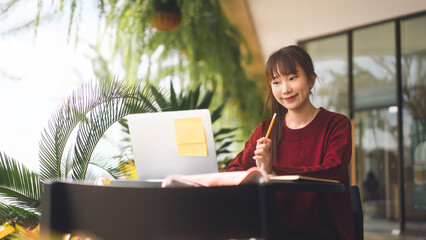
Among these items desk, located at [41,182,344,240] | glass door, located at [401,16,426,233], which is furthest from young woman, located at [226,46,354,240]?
glass door, located at [401,16,426,233]

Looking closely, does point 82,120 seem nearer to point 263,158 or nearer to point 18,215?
point 18,215

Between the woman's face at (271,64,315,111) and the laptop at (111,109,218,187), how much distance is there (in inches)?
14.0

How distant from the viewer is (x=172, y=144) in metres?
1.32

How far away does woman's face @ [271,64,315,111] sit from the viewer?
4.81 feet

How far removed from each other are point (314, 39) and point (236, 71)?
1.48 meters

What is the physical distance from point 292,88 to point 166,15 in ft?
10.7

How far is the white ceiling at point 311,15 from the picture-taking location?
5.64 metres

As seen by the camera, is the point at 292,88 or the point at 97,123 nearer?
the point at 292,88

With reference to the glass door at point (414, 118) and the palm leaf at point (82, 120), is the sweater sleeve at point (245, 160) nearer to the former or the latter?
the palm leaf at point (82, 120)

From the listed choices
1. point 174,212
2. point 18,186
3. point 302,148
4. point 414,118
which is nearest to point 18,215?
point 18,186

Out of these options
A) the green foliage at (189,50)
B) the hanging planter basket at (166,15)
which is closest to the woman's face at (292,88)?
the green foliage at (189,50)

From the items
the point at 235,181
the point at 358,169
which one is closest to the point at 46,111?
the point at 235,181

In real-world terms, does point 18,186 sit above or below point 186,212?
below

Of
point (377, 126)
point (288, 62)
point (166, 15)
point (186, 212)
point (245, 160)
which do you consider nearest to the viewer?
point (186, 212)
